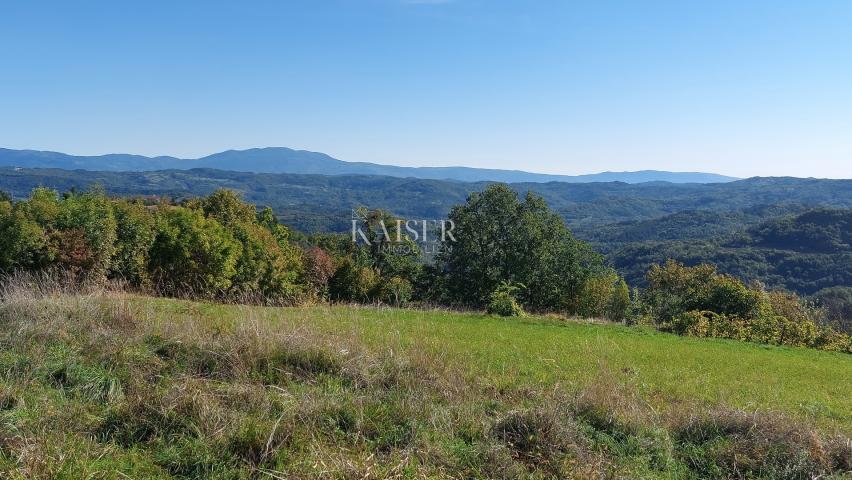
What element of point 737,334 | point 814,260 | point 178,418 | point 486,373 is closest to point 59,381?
point 178,418

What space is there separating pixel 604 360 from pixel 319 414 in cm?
609

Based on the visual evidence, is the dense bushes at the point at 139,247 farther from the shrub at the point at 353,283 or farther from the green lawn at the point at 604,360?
the green lawn at the point at 604,360

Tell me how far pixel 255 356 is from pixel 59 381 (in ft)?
6.52

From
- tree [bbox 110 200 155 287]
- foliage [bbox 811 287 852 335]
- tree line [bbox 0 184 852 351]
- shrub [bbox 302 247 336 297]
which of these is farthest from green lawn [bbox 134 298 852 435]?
foliage [bbox 811 287 852 335]

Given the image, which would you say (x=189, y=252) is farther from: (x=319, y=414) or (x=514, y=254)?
(x=319, y=414)

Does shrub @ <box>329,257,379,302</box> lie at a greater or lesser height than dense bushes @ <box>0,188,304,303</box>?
lesser

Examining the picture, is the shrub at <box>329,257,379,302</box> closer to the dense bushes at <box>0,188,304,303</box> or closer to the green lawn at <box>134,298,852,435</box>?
the dense bushes at <box>0,188,304,303</box>

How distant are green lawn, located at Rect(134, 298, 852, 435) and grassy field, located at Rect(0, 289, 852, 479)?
0.43 feet

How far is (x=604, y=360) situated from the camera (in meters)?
9.40

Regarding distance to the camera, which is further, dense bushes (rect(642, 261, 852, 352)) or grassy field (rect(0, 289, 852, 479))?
dense bushes (rect(642, 261, 852, 352))

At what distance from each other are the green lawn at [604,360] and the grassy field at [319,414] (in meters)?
0.13

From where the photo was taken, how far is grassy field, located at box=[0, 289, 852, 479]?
4363 mm

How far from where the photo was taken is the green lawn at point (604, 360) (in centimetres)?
760

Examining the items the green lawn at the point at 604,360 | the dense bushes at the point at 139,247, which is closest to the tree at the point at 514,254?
the dense bushes at the point at 139,247
